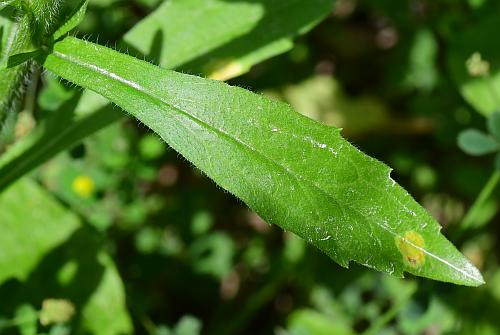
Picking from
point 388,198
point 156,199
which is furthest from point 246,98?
point 156,199

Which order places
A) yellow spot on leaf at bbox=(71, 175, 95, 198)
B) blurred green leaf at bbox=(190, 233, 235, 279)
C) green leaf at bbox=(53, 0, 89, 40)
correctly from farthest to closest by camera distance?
blurred green leaf at bbox=(190, 233, 235, 279), yellow spot on leaf at bbox=(71, 175, 95, 198), green leaf at bbox=(53, 0, 89, 40)

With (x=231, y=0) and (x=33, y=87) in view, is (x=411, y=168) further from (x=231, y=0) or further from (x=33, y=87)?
(x=33, y=87)

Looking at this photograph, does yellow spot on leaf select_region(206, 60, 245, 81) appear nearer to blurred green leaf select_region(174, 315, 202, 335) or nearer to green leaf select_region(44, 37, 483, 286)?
green leaf select_region(44, 37, 483, 286)

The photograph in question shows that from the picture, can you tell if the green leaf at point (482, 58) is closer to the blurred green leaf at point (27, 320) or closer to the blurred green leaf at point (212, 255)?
the blurred green leaf at point (212, 255)

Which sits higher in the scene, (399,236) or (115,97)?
(115,97)

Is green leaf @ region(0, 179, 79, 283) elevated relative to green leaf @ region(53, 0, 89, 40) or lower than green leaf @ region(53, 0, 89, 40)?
lower

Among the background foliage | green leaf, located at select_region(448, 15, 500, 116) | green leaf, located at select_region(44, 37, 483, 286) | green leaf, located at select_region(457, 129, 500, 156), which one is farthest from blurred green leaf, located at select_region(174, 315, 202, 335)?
green leaf, located at select_region(448, 15, 500, 116)

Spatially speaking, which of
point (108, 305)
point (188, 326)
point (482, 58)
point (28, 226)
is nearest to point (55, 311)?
point (108, 305)

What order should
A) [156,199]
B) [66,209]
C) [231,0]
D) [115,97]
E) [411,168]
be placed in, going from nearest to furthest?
→ [115,97]
[231,0]
[66,209]
[156,199]
[411,168]
